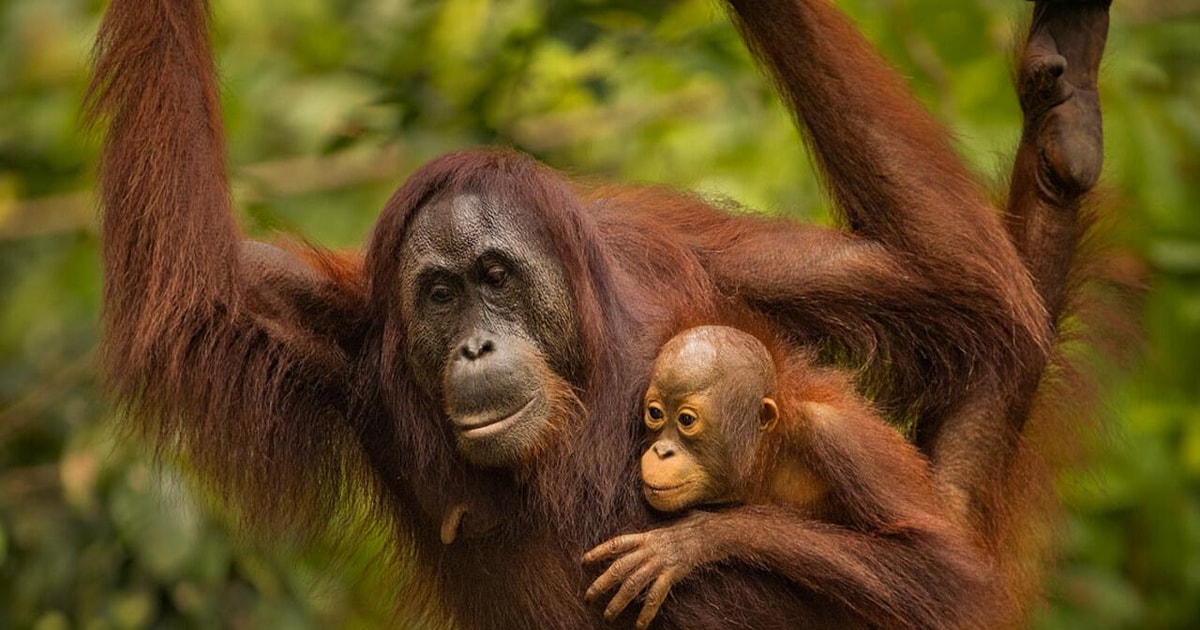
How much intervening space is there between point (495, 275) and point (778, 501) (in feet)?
2.84

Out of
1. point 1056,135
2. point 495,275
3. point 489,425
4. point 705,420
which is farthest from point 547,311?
point 1056,135

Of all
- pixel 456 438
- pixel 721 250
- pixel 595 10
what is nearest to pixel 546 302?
pixel 456 438

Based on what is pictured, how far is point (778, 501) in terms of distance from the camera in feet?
13.6

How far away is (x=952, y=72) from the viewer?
6.22 m

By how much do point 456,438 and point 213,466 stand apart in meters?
0.72

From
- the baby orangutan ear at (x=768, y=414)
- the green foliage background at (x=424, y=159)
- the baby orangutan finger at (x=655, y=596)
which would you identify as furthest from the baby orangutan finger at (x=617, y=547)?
the green foliage background at (x=424, y=159)

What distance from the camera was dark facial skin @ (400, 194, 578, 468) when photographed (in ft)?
12.7

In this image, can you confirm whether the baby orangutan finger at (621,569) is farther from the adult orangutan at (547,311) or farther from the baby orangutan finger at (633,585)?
the adult orangutan at (547,311)

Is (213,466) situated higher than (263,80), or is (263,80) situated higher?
(263,80)

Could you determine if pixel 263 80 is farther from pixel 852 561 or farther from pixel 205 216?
pixel 852 561

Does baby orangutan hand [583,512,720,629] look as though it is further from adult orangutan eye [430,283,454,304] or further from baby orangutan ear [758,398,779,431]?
adult orangutan eye [430,283,454,304]

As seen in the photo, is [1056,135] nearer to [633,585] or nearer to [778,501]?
[778,501]

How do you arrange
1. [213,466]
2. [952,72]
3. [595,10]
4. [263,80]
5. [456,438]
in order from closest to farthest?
1. [456,438]
2. [213,466]
3. [595,10]
4. [952,72]
5. [263,80]

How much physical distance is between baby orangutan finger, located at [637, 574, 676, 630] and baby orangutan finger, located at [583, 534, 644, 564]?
0.11 metres
